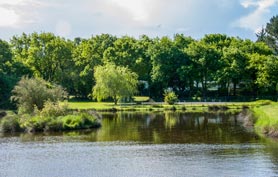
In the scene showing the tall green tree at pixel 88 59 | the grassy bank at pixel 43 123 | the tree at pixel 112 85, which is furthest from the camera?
the tall green tree at pixel 88 59

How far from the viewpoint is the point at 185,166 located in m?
31.4

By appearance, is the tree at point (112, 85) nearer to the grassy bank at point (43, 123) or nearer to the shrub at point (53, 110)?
the shrub at point (53, 110)

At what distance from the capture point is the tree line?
342 ft

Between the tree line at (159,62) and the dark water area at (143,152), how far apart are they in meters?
50.5

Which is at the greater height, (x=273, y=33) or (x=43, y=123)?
(x=273, y=33)

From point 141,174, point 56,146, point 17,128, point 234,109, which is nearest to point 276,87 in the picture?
point 234,109

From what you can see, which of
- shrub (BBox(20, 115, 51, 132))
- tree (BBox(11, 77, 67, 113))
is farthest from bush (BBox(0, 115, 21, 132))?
tree (BBox(11, 77, 67, 113))

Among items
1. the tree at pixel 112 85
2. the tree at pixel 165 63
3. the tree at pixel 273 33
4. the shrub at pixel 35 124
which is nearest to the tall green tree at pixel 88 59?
the tree at pixel 165 63

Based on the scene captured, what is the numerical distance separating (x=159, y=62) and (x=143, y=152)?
72.6 metres

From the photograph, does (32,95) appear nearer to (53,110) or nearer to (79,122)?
(53,110)

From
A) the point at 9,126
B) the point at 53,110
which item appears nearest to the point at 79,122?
the point at 53,110

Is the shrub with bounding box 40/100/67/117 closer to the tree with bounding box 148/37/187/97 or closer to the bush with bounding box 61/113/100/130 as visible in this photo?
the bush with bounding box 61/113/100/130

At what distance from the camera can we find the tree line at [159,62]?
10438 cm

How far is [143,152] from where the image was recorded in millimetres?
37781
